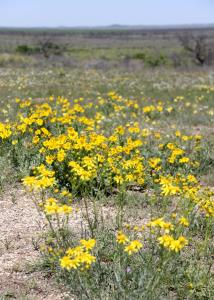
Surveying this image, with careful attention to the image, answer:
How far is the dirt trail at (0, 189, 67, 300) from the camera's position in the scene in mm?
4070

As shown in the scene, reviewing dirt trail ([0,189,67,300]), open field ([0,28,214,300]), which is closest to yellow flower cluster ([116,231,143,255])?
open field ([0,28,214,300])

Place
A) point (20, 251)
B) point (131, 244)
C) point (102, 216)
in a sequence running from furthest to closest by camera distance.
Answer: point (102, 216) < point (20, 251) < point (131, 244)

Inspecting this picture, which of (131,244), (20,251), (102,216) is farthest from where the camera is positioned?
(102,216)

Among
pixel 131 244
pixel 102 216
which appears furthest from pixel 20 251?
pixel 131 244

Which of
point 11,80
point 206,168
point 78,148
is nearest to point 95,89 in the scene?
point 11,80

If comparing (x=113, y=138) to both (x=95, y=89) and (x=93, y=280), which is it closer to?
(x=93, y=280)

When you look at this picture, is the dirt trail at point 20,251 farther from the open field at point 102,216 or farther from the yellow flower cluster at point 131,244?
the yellow flower cluster at point 131,244

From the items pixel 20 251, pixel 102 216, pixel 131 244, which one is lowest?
pixel 20 251

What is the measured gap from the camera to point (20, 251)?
4695 millimetres

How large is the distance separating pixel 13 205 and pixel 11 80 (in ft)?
40.6

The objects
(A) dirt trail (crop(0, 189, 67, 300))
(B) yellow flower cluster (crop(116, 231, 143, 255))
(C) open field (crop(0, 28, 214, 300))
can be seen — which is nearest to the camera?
(B) yellow flower cluster (crop(116, 231, 143, 255))

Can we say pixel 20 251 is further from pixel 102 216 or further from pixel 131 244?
pixel 131 244

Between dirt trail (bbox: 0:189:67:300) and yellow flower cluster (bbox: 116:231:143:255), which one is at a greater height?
yellow flower cluster (bbox: 116:231:143:255)

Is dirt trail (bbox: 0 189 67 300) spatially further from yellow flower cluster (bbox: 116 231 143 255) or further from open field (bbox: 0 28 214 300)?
yellow flower cluster (bbox: 116 231 143 255)
